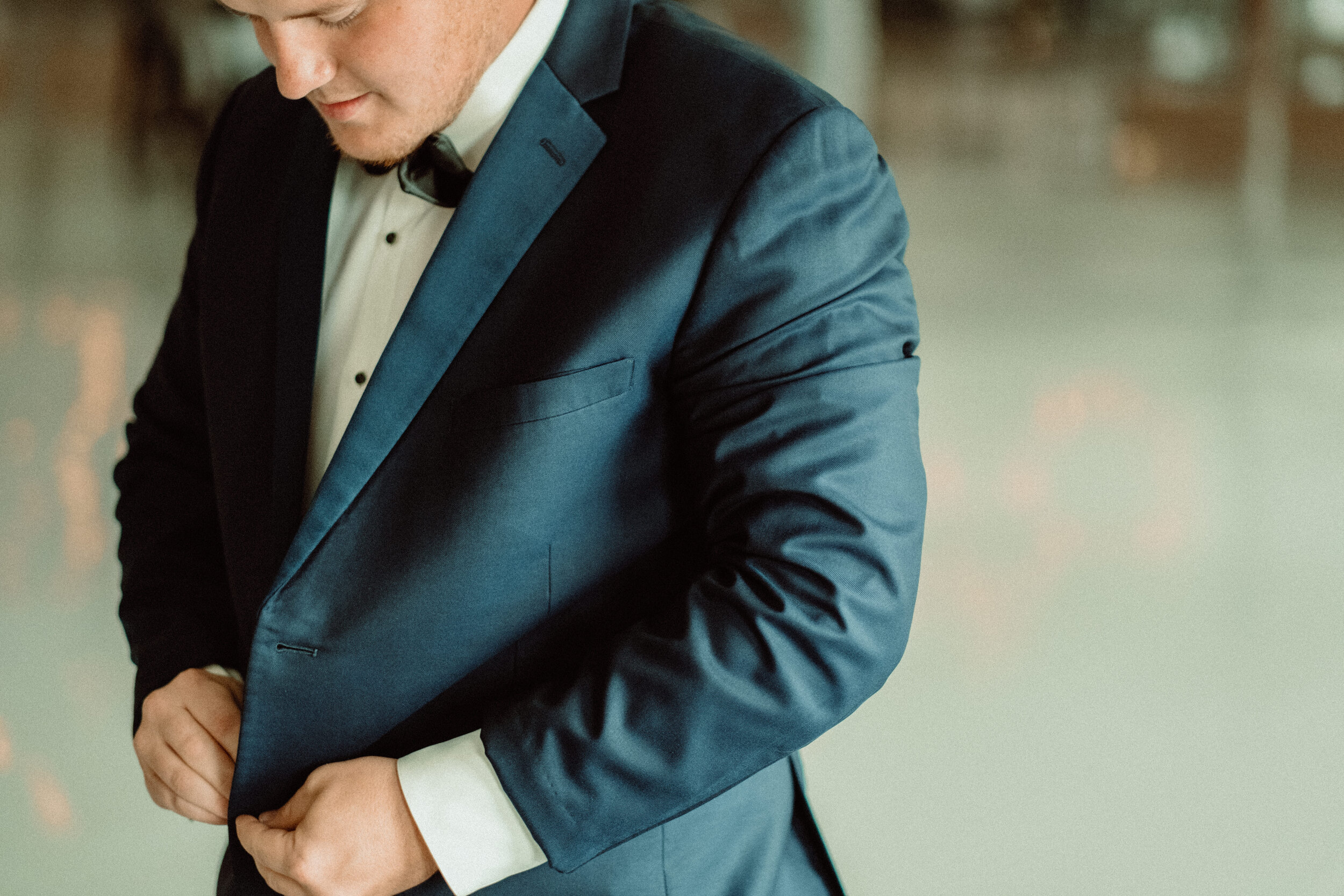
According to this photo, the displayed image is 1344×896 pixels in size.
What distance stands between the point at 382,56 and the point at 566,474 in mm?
387

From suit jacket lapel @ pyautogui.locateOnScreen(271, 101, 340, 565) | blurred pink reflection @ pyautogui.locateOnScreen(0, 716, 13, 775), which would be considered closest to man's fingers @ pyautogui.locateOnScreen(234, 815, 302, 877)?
suit jacket lapel @ pyautogui.locateOnScreen(271, 101, 340, 565)

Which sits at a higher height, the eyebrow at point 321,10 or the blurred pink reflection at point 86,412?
the eyebrow at point 321,10

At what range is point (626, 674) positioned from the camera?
0.91 m

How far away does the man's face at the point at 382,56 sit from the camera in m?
0.96

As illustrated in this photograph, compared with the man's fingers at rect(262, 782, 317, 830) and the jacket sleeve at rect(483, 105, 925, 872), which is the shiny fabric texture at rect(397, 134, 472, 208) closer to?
the jacket sleeve at rect(483, 105, 925, 872)

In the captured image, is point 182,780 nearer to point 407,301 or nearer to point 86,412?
point 407,301

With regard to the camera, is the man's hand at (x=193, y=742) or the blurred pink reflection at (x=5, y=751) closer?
the man's hand at (x=193, y=742)

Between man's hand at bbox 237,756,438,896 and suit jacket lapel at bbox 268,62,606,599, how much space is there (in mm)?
171

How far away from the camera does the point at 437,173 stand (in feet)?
3.51

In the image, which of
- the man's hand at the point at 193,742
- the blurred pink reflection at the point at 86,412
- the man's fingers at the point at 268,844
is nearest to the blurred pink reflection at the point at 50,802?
the blurred pink reflection at the point at 86,412

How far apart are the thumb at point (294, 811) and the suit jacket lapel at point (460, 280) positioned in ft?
0.55

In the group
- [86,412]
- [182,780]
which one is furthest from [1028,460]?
[182,780]

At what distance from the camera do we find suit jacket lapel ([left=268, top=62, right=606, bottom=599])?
95 cm

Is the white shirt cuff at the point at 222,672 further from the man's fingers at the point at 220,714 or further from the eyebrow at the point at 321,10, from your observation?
the eyebrow at the point at 321,10
